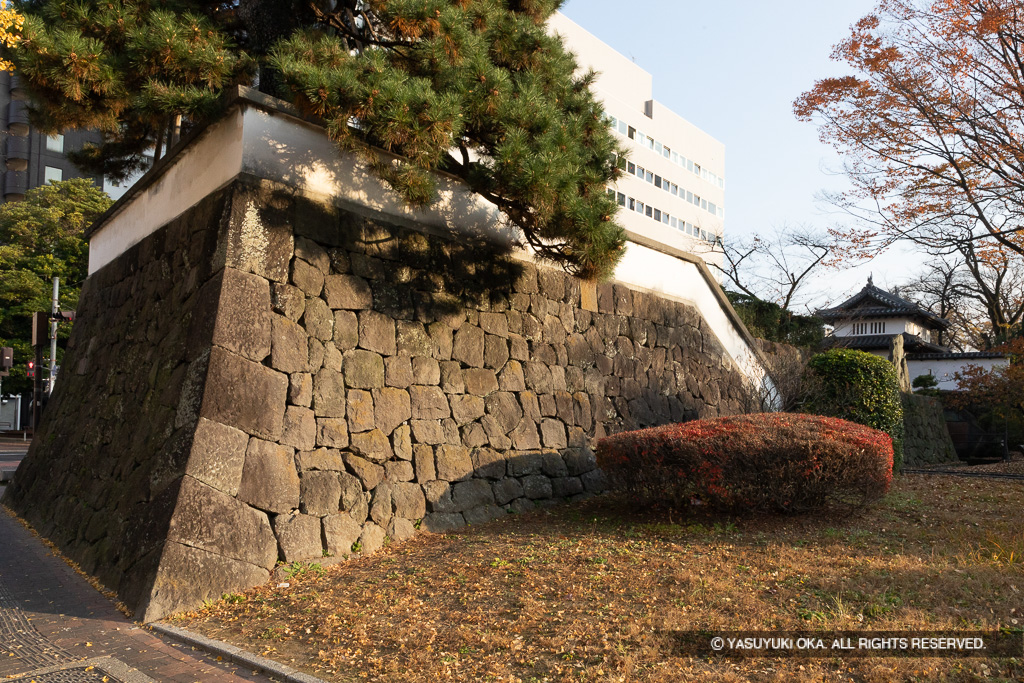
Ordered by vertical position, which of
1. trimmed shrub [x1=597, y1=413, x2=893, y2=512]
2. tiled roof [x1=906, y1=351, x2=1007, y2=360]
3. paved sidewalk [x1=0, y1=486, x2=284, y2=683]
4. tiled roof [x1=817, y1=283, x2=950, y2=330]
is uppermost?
tiled roof [x1=817, y1=283, x2=950, y2=330]

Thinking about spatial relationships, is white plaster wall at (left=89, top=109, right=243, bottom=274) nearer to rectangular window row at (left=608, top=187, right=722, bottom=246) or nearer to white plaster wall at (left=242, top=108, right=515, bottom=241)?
white plaster wall at (left=242, top=108, right=515, bottom=241)

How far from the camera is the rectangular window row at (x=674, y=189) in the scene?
3797 cm

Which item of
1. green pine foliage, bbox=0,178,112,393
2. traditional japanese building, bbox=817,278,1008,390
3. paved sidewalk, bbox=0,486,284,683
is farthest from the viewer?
green pine foliage, bbox=0,178,112,393

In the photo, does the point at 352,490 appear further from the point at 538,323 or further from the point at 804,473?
the point at 804,473

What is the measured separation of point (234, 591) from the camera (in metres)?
4.95

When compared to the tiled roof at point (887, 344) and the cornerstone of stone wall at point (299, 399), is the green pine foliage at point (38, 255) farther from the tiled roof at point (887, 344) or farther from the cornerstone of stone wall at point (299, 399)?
the tiled roof at point (887, 344)

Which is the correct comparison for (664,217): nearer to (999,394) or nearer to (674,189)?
(674,189)

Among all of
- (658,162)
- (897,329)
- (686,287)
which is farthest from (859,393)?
(658,162)

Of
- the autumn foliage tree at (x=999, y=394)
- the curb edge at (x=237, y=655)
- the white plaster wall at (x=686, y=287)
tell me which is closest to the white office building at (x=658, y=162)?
the autumn foliage tree at (x=999, y=394)

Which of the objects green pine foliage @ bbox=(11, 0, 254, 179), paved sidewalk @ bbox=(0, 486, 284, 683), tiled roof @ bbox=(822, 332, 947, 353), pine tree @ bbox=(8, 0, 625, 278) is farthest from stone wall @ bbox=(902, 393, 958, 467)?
green pine foliage @ bbox=(11, 0, 254, 179)

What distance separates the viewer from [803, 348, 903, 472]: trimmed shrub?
32.9 ft

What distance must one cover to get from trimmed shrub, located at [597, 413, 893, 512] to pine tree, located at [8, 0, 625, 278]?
1.88 meters

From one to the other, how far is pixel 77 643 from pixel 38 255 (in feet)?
88.1

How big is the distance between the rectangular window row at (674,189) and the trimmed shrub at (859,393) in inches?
1010
